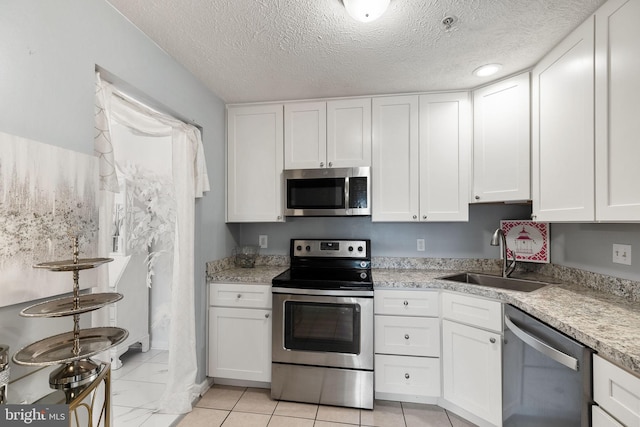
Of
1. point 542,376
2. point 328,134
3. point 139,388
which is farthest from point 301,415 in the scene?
point 328,134

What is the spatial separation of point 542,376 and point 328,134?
2017 millimetres

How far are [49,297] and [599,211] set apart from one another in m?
2.35

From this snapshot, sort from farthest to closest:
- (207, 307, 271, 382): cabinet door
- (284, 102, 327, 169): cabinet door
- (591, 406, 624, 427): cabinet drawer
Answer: (284, 102, 327, 169): cabinet door
(207, 307, 271, 382): cabinet door
(591, 406, 624, 427): cabinet drawer

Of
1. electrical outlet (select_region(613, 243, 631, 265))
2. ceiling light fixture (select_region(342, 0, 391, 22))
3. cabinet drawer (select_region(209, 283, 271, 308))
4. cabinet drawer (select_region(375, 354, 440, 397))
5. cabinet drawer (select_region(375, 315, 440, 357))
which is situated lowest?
cabinet drawer (select_region(375, 354, 440, 397))

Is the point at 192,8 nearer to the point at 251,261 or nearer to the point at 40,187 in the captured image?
the point at 40,187

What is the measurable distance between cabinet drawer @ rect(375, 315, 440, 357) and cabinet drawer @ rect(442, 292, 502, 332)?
134 millimetres

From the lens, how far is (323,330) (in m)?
2.00

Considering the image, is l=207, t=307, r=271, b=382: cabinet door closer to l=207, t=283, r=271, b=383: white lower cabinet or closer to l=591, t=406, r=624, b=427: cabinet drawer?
l=207, t=283, r=271, b=383: white lower cabinet

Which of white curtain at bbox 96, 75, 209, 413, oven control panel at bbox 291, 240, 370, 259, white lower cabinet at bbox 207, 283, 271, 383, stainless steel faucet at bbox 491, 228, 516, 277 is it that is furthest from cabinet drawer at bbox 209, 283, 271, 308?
stainless steel faucet at bbox 491, 228, 516, 277

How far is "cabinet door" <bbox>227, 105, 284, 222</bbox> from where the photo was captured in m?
2.43

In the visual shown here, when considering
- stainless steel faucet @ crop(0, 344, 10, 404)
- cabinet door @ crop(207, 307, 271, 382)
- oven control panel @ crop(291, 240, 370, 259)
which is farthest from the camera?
oven control panel @ crop(291, 240, 370, 259)

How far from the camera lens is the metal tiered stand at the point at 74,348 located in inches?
31.5

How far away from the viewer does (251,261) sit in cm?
255

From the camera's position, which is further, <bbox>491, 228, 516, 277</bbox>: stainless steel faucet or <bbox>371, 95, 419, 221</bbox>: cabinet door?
<bbox>371, 95, 419, 221</bbox>: cabinet door
